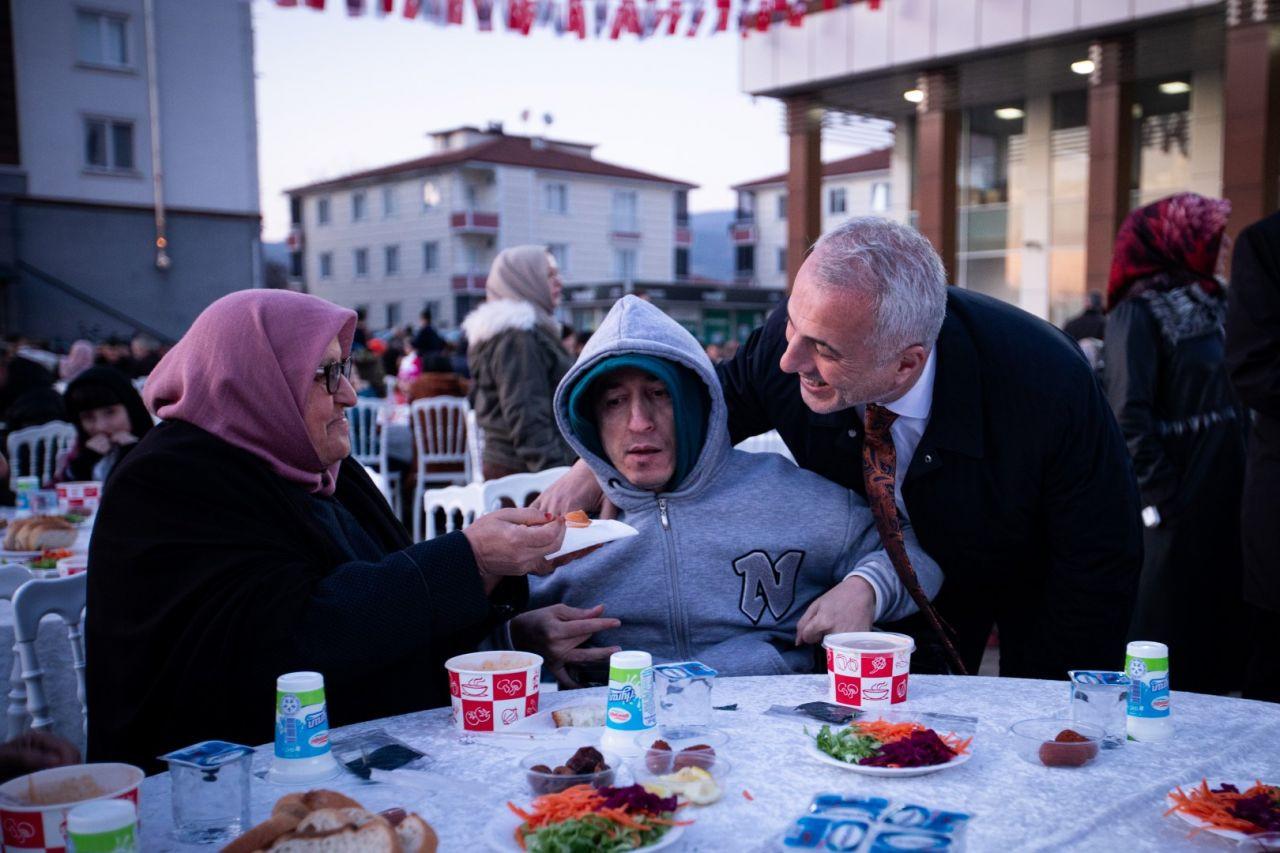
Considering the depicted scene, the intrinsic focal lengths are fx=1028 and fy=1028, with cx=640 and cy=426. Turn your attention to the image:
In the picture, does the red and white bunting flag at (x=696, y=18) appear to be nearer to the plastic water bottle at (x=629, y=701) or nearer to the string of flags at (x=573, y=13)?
the string of flags at (x=573, y=13)

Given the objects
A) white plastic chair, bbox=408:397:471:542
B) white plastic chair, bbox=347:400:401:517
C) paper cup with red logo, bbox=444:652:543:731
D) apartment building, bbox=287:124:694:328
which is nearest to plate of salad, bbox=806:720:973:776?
paper cup with red logo, bbox=444:652:543:731

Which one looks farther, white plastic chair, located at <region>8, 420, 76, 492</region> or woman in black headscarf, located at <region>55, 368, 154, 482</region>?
white plastic chair, located at <region>8, 420, 76, 492</region>

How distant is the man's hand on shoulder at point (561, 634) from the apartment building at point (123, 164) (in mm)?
21111

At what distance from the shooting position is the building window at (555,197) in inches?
1671

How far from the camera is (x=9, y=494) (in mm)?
5223

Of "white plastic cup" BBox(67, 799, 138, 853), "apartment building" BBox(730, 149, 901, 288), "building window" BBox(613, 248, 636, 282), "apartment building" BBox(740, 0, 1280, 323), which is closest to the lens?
"white plastic cup" BBox(67, 799, 138, 853)

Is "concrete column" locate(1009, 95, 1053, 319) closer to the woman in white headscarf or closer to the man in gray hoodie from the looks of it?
the woman in white headscarf

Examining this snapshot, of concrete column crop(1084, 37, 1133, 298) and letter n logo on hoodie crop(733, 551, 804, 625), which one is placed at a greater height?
concrete column crop(1084, 37, 1133, 298)

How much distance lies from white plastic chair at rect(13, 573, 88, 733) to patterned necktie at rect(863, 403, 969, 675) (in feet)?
6.01

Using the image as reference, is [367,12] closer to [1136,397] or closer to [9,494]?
[9,494]

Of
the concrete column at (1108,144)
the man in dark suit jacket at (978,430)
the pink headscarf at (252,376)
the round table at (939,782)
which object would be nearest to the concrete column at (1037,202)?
the concrete column at (1108,144)

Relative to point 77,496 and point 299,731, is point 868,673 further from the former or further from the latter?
point 77,496

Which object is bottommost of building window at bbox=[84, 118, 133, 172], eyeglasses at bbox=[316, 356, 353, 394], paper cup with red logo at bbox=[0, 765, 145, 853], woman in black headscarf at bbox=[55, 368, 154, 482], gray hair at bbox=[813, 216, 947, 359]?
paper cup with red logo at bbox=[0, 765, 145, 853]

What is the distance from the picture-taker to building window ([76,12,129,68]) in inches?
846
